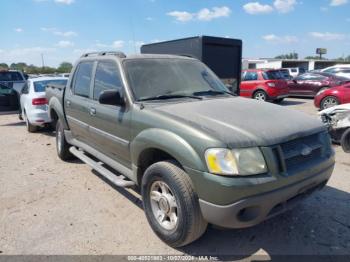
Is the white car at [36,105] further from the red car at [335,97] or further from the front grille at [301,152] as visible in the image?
the red car at [335,97]

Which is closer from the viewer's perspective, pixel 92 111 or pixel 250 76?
pixel 92 111

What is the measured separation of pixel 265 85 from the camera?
13547 mm

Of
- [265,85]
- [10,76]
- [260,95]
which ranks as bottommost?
[260,95]

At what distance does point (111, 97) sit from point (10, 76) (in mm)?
11798

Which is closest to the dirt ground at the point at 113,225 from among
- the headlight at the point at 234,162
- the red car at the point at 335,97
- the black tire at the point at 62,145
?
the black tire at the point at 62,145

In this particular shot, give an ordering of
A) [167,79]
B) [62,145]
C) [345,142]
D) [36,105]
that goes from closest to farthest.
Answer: [167,79]
[62,145]
[345,142]
[36,105]

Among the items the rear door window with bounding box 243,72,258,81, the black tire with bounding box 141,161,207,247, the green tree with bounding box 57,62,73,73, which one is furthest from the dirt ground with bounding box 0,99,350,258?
the green tree with bounding box 57,62,73,73

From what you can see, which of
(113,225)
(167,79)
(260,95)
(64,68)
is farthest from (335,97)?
(64,68)

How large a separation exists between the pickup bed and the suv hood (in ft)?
0.03

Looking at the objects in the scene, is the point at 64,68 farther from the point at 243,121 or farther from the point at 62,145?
the point at 243,121

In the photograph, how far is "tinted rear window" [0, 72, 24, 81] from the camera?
12.8m

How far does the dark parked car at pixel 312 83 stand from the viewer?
14867 millimetres

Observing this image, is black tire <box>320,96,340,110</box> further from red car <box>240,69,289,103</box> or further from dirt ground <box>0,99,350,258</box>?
dirt ground <box>0,99,350,258</box>

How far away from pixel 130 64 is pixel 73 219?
2.06m
